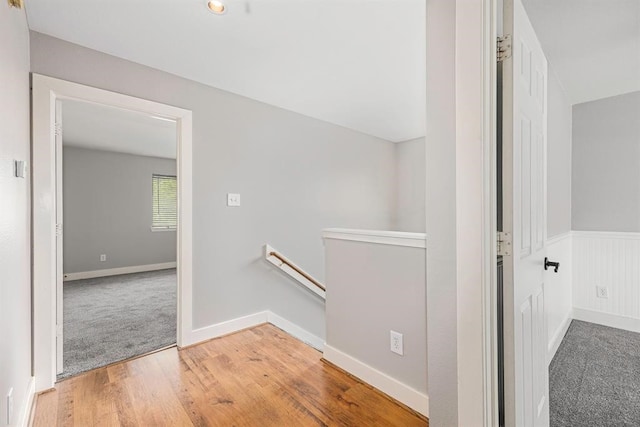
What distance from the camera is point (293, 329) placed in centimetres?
318

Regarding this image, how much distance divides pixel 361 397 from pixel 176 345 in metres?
1.62

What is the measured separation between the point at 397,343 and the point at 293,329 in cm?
175

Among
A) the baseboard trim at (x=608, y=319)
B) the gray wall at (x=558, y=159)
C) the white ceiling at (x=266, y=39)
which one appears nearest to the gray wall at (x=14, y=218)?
the white ceiling at (x=266, y=39)

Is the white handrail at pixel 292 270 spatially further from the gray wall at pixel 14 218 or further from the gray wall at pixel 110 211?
the gray wall at pixel 110 211

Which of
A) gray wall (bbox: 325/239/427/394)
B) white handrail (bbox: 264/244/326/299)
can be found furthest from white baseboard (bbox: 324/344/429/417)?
white handrail (bbox: 264/244/326/299)

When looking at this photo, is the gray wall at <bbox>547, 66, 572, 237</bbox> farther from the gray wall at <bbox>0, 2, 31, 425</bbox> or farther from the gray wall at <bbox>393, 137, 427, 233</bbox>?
the gray wall at <bbox>0, 2, 31, 425</bbox>

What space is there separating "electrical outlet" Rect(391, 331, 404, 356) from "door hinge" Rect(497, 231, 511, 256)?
31.2 inches

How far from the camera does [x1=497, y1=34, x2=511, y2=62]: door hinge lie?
1.14m

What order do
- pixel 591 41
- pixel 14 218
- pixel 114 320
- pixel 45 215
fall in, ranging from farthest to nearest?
pixel 114 320
pixel 591 41
pixel 45 215
pixel 14 218

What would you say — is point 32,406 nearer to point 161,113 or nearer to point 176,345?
point 176,345

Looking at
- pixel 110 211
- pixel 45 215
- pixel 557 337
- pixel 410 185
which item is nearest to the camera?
pixel 45 215

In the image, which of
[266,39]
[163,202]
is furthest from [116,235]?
[266,39]

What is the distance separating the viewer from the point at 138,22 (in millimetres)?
1762

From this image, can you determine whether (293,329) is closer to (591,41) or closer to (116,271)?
(591,41)
